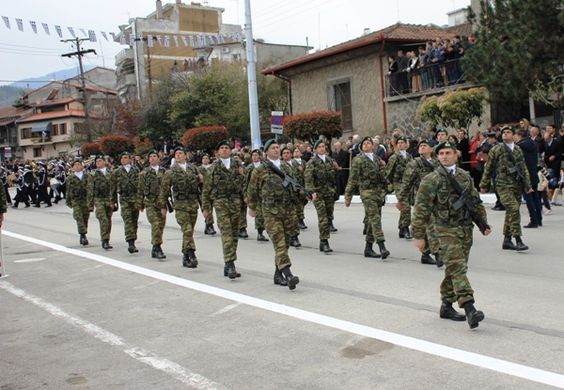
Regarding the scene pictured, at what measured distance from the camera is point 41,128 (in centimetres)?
7931

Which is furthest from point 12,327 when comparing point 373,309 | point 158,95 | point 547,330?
point 158,95

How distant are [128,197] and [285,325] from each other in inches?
286

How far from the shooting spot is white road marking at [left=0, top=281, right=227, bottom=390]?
5.44 m

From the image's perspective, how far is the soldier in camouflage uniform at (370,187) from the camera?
35.9ft

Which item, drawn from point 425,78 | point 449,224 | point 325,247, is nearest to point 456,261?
point 449,224

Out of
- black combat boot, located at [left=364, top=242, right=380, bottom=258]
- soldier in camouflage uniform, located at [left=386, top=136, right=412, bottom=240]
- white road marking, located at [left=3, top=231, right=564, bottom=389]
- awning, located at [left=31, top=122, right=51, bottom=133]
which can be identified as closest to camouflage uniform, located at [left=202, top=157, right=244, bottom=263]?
white road marking, located at [left=3, top=231, right=564, bottom=389]

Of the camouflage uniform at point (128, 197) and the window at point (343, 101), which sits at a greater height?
the window at point (343, 101)

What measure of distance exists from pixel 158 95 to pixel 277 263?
39.8m

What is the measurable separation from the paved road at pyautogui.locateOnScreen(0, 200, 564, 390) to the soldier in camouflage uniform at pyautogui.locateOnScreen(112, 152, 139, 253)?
1278mm

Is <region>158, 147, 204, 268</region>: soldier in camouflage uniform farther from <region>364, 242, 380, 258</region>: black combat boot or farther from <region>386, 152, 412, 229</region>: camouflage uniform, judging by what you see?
<region>386, 152, 412, 229</region>: camouflage uniform

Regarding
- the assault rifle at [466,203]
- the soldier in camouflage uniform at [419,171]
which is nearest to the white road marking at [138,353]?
the assault rifle at [466,203]

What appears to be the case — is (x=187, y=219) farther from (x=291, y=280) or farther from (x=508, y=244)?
(x=508, y=244)

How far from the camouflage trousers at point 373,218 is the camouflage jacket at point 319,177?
1419 millimetres

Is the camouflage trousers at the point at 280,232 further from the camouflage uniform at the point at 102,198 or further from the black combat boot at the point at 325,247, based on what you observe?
the camouflage uniform at the point at 102,198
